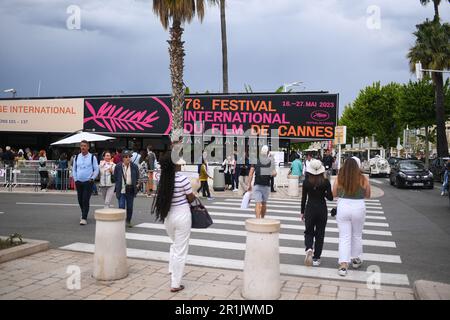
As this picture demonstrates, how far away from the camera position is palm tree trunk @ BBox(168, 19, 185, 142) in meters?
18.1

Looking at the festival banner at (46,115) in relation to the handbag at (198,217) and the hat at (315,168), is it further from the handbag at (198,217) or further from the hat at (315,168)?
the handbag at (198,217)

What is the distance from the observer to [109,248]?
581 cm

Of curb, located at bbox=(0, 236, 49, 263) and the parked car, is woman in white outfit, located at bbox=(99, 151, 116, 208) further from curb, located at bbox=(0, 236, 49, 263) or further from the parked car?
the parked car

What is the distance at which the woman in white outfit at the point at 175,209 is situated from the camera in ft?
17.6

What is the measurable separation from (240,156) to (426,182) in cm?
1008

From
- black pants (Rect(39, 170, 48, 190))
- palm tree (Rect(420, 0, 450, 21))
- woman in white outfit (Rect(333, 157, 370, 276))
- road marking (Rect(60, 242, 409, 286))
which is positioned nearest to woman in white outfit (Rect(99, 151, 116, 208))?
road marking (Rect(60, 242, 409, 286))

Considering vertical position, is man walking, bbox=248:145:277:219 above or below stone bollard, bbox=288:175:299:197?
above

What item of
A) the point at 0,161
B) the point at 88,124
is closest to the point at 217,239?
the point at 0,161

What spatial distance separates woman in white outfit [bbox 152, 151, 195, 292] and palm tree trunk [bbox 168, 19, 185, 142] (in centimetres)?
1259

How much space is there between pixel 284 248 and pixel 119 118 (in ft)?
63.2

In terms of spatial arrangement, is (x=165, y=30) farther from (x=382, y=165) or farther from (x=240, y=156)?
(x=382, y=165)

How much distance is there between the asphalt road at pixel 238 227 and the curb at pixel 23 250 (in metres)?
0.54

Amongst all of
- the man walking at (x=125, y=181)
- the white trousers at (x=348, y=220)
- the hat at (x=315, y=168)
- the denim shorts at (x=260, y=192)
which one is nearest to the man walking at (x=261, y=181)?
the denim shorts at (x=260, y=192)
